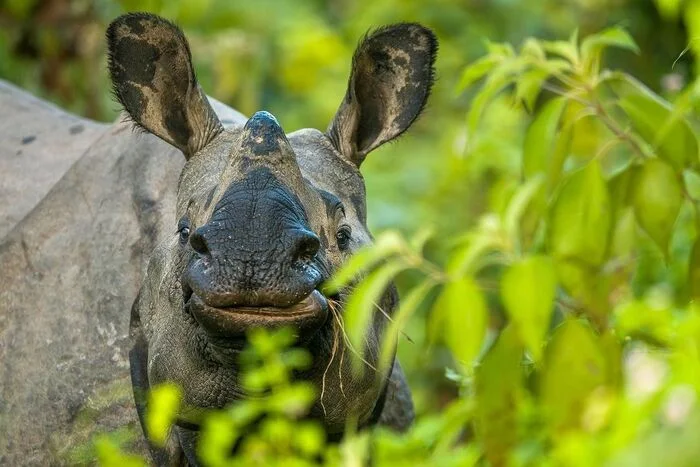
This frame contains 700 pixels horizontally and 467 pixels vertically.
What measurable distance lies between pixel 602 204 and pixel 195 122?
1948mm

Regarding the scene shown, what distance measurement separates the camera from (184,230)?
5.04 meters

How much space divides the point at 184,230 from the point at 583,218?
4.86 feet

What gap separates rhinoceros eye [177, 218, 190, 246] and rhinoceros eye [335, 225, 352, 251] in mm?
478

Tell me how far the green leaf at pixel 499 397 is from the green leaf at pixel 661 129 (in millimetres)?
987

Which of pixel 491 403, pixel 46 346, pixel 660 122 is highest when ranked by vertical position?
pixel 660 122

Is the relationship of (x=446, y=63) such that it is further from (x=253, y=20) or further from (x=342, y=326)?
(x=342, y=326)

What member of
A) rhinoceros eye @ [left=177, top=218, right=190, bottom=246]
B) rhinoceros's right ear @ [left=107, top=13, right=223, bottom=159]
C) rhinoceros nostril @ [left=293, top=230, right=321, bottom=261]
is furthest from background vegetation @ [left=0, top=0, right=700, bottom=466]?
rhinoceros's right ear @ [left=107, top=13, right=223, bottom=159]

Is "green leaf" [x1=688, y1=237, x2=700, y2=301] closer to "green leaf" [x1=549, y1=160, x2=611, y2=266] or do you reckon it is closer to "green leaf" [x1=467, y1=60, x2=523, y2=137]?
"green leaf" [x1=549, y1=160, x2=611, y2=266]

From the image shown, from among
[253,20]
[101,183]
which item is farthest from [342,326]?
[253,20]

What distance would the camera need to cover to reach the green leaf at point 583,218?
13.4 feet

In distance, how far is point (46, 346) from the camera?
5.83 m

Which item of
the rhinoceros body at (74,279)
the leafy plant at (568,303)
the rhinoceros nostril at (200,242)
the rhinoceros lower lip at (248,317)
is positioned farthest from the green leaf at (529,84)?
the rhinoceros body at (74,279)

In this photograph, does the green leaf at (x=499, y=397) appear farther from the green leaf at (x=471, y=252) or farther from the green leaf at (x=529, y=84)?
the green leaf at (x=529, y=84)

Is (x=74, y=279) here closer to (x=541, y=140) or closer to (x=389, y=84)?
(x=389, y=84)
